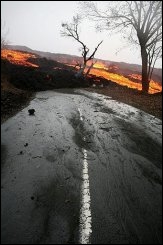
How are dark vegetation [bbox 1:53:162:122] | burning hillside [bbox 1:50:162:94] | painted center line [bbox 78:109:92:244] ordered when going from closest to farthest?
1. painted center line [bbox 78:109:92:244]
2. dark vegetation [bbox 1:53:162:122]
3. burning hillside [bbox 1:50:162:94]

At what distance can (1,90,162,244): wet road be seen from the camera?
431cm

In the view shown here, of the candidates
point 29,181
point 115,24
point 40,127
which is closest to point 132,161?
point 29,181

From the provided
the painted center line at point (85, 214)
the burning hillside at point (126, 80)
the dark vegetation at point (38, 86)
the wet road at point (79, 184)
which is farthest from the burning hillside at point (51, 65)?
the painted center line at point (85, 214)

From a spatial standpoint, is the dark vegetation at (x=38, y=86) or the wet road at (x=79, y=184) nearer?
the wet road at (x=79, y=184)

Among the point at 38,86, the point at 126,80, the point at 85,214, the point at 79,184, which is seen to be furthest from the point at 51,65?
the point at 85,214

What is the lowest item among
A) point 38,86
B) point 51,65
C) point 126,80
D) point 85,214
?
point 85,214

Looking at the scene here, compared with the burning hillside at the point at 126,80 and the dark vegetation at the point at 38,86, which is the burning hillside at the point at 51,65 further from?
the dark vegetation at the point at 38,86

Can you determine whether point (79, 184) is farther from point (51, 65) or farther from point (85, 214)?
point (51, 65)

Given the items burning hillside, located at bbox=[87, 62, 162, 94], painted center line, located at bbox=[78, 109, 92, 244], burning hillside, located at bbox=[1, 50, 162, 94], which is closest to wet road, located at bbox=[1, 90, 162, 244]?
painted center line, located at bbox=[78, 109, 92, 244]

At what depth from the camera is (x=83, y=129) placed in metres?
10.7

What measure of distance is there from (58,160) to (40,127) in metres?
3.50

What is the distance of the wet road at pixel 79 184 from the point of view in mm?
4312

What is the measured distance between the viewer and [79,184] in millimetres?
5977

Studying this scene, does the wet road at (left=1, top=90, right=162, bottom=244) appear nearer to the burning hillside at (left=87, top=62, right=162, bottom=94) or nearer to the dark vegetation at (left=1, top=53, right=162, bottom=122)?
the dark vegetation at (left=1, top=53, right=162, bottom=122)
